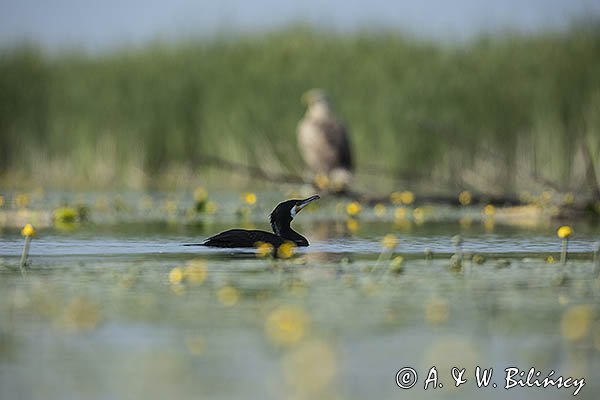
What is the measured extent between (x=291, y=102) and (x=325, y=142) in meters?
1.71

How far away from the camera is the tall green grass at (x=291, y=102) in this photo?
15.3 m

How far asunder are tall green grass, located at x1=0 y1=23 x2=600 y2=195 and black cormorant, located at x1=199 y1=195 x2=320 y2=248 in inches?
265

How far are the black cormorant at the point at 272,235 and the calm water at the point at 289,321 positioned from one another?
0.13 metres

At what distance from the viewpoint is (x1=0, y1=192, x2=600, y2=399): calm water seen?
375 cm

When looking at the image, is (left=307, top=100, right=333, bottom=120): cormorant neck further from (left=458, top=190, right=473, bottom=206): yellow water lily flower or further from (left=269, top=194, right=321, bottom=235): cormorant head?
(left=269, top=194, right=321, bottom=235): cormorant head

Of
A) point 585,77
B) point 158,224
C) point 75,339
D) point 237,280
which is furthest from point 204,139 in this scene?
point 75,339

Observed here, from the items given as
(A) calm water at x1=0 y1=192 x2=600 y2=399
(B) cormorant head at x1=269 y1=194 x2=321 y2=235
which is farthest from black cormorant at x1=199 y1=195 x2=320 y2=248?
(A) calm water at x1=0 y1=192 x2=600 y2=399

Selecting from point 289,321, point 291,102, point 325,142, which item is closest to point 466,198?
point 325,142

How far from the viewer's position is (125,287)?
225 inches

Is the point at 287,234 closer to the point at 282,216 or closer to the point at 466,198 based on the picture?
the point at 282,216

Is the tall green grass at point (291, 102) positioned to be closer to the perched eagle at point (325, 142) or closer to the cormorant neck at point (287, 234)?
the perched eagle at point (325, 142)

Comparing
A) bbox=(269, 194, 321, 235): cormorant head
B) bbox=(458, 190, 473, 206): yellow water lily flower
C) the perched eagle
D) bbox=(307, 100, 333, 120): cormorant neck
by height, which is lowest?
bbox=(269, 194, 321, 235): cormorant head

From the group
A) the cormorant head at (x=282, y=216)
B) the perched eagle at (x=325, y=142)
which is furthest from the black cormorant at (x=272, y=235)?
the perched eagle at (x=325, y=142)

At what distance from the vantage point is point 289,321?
4664mm
